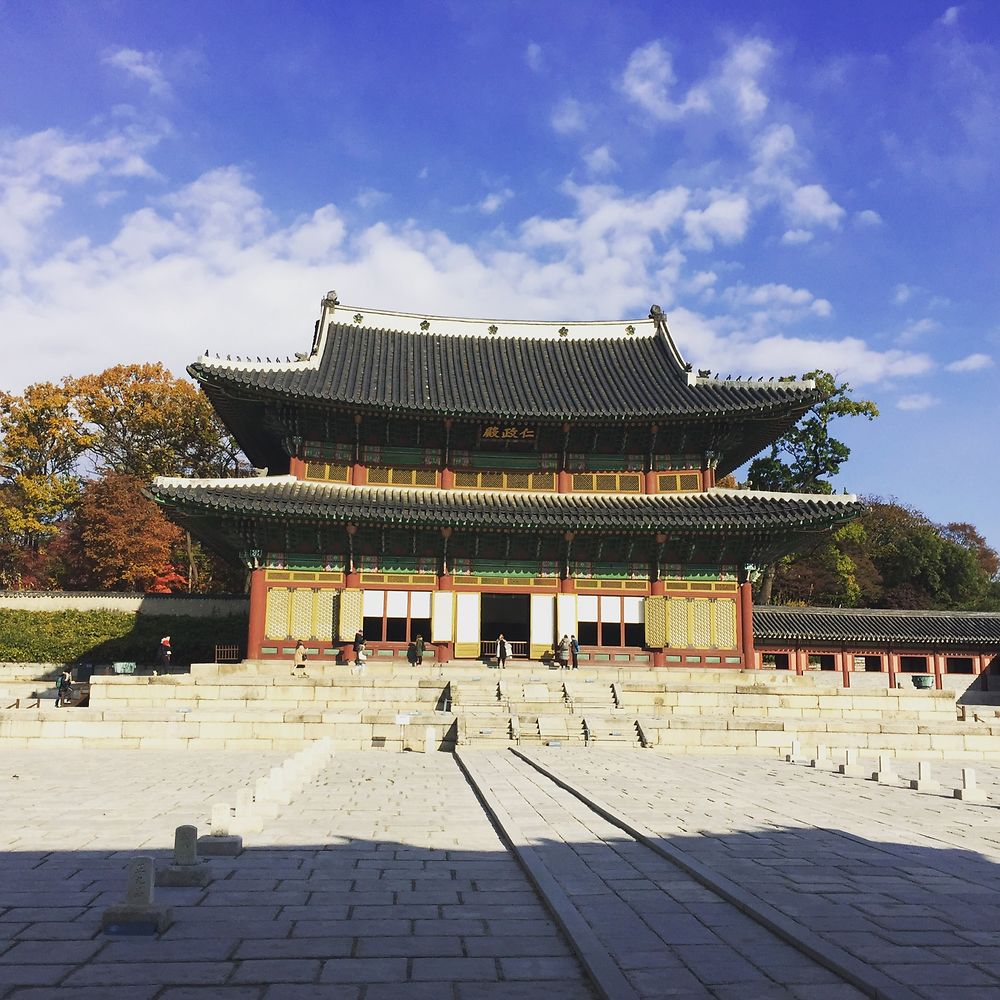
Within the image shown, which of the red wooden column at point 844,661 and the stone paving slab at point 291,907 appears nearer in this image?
the stone paving slab at point 291,907

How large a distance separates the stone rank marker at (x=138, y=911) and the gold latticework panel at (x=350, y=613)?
71.6 feet

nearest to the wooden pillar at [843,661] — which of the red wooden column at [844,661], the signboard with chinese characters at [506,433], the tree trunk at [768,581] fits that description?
the red wooden column at [844,661]

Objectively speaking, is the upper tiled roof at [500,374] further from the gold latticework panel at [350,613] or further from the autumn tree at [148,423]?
the autumn tree at [148,423]

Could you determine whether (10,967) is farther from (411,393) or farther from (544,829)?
(411,393)

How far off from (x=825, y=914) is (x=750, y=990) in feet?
6.64

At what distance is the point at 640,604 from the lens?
29.8m

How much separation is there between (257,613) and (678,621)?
47.7ft

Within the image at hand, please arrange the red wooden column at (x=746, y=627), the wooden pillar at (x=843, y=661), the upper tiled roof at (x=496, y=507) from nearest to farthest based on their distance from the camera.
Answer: the upper tiled roof at (x=496, y=507) < the red wooden column at (x=746, y=627) < the wooden pillar at (x=843, y=661)

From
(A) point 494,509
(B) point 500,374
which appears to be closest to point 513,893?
(A) point 494,509

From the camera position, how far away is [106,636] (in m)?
36.7

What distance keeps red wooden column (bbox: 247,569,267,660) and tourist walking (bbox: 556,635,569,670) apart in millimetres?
9997

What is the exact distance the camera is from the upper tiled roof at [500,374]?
2967 cm

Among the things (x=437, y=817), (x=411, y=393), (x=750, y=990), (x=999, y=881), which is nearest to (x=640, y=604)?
(x=411, y=393)

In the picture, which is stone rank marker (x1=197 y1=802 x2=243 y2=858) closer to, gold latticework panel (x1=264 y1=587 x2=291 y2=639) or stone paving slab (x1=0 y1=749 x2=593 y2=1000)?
stone paving slab (x1=0 y1=749 x2=593 y2=1000)
